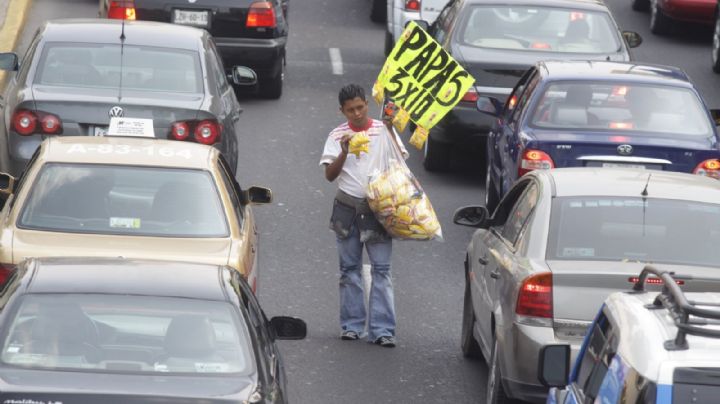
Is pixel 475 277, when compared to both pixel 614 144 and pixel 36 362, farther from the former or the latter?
pixel 36 362

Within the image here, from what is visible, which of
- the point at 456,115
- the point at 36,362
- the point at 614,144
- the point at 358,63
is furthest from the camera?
the point at 358,63

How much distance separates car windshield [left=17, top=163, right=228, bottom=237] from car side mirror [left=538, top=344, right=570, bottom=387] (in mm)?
3006

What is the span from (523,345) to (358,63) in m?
14.7

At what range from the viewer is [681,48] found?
24.4 metres

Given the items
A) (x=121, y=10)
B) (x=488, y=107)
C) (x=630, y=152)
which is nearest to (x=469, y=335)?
(x=630, y=152)

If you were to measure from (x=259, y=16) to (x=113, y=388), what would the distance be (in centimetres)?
1347

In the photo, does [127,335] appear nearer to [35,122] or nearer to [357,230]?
[357,230]

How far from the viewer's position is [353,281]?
10883 mm

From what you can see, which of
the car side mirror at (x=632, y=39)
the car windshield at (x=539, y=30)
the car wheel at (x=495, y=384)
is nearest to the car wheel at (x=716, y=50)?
the car side mirror at (x=632, y=39)

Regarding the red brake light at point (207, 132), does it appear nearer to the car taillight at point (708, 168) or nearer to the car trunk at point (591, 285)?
the car taillight at point (708, 168)

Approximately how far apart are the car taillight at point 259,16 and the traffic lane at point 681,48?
555 cm

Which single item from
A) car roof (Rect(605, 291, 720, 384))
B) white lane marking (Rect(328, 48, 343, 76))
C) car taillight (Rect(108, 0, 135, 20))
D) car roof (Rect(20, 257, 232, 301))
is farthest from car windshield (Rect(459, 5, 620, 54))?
car roof (Rect(605, 291, 720, 384))

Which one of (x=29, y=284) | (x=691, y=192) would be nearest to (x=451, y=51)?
(x=691, y=192)

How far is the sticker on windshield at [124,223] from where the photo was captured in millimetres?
9008
